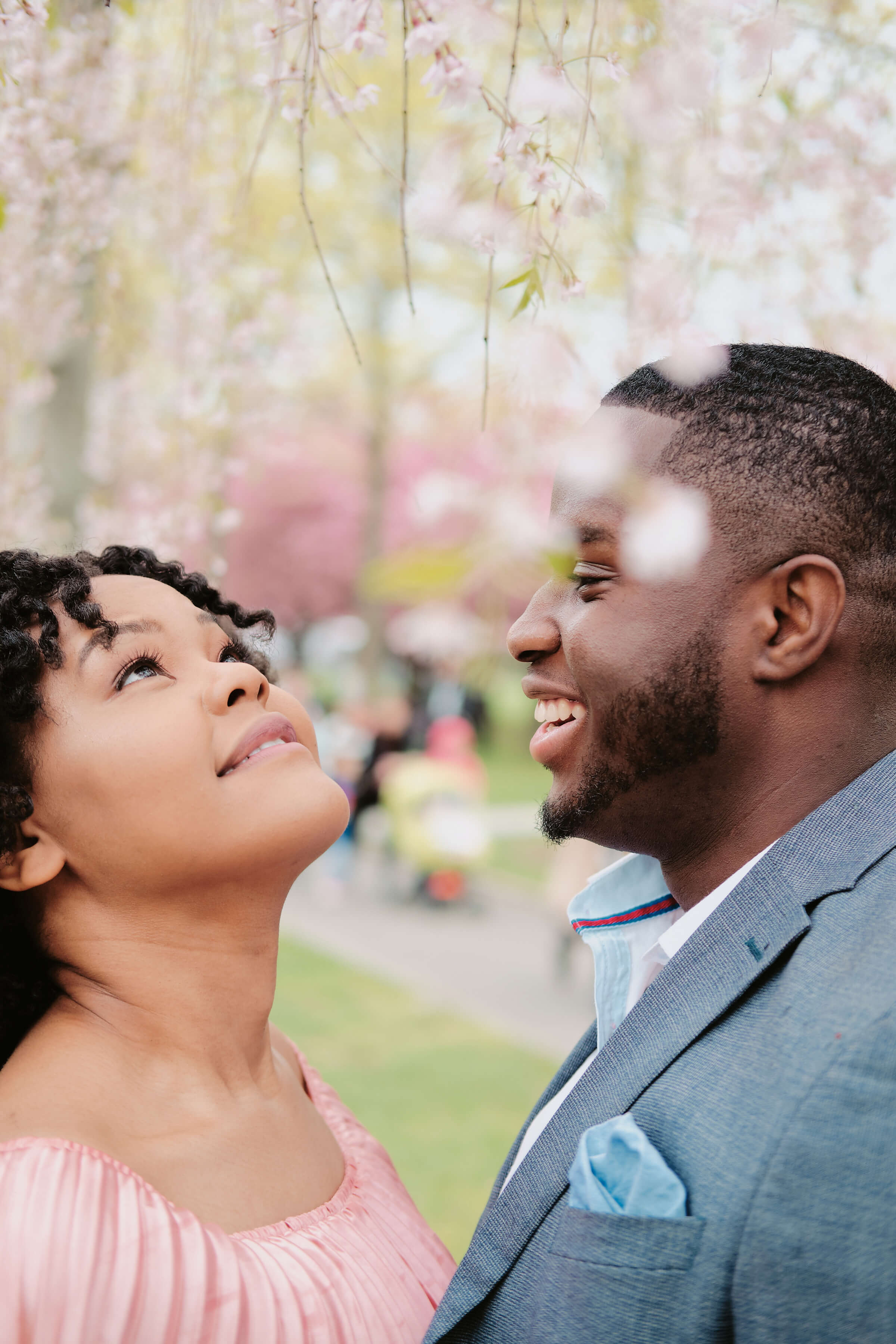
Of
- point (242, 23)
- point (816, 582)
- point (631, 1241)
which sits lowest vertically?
point (631, 1241)

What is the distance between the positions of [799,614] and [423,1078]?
201 inches

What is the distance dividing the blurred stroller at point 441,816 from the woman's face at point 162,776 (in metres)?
8.20

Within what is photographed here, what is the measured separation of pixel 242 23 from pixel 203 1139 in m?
3.12

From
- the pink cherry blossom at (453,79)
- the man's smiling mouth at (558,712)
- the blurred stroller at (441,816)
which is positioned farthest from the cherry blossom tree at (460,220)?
the blurred stroller at (441,816)

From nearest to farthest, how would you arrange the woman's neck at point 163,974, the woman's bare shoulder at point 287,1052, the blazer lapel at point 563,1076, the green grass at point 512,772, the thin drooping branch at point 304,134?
the thin drooping branch at point 304,134 → the woman's neck at point 163,974 → the blazer lapel at point 563,1076 → the woman's bare shoulder at point 287,1052 → the green grass at point 512,772

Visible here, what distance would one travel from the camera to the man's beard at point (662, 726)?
1.64 meters

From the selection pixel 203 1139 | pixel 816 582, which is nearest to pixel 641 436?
pixel 816 582

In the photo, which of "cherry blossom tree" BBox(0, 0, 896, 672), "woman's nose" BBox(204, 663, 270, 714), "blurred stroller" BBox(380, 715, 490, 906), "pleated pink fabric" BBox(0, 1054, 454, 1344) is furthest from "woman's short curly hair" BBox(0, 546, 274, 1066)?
"blurred stroller" BBox(380, 715, 490, 906)

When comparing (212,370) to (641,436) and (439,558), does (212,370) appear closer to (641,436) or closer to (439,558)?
(641,436)

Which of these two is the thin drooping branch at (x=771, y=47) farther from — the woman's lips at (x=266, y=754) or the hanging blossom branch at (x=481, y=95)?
the woman's lips at (x=266, y=754)

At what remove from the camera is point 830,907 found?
143cm

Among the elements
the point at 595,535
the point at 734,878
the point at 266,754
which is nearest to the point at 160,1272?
the point at 266,754

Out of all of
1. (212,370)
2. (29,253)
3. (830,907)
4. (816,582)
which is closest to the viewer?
(830,907)

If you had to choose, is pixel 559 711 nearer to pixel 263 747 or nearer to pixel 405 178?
pixel 263 747
